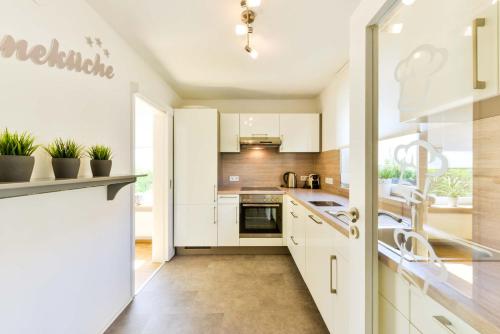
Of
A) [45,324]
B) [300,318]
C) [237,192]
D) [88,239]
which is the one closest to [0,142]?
[88,239]

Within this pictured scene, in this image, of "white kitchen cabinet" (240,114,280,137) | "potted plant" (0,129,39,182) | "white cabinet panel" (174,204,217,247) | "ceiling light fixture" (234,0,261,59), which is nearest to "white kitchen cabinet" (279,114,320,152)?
"white kitchen cabinet" (240,114,280,137)

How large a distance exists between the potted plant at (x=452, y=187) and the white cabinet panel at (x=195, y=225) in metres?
2.80

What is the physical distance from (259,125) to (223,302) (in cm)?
237

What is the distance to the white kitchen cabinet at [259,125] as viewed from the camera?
3.57 m

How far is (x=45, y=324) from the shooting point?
4.17ft

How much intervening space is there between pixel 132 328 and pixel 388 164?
217 cm

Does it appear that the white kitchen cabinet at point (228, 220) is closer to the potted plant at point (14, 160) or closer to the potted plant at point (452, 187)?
the potted plant at point (14, 160)

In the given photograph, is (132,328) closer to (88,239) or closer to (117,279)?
(117,279)

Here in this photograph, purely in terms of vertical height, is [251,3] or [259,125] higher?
[251,3]

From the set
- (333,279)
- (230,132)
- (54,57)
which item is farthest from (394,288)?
(230,132)

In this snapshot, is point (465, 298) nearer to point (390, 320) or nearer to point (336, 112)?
point (390, 320)

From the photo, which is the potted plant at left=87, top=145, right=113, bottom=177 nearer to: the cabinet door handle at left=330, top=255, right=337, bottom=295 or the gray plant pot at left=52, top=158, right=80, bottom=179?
the gray plant pot at left=52, top=158, right=80, bottom=179

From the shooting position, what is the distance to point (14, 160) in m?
0.94

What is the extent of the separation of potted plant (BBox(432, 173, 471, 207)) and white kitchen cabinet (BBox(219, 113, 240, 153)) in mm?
2957
